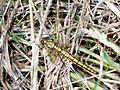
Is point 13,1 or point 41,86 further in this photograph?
point 13,1

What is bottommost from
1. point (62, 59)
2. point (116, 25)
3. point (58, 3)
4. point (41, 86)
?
point (41, 86)

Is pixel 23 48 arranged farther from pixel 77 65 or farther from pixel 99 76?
pixel 99 76

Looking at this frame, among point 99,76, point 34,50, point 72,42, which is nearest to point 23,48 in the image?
point 34,50

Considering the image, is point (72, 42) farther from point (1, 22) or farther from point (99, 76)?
point (1, 22)

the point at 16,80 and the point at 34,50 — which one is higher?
the point at 34,50

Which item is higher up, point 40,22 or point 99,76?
point 40,22

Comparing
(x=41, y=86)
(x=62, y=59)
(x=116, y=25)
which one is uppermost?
(x=116, y=25)
